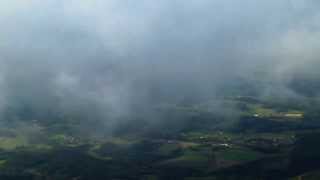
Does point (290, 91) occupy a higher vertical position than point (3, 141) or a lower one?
higher

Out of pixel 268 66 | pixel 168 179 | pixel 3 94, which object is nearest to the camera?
pixel 168 179

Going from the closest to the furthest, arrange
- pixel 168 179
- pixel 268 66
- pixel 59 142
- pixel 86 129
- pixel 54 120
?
pixel 168 179 → pixel 59 142 → pixel 86 129 → pixel 54 120 → pixel 268 66

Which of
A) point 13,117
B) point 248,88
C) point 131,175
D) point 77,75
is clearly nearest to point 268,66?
point 248,88

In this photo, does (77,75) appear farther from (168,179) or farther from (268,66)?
(168,179)

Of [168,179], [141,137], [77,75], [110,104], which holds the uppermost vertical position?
[77,75]

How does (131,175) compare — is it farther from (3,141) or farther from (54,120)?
(54,120)

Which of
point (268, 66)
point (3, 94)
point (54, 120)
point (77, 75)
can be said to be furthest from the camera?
point (268, 66)

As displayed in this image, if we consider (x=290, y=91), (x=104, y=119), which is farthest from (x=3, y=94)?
(x=290, y=91)

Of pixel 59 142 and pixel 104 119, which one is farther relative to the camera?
pixel 104 119

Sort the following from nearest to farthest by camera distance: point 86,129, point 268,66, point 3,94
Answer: point 86,129
point 3,94
point 268,66
